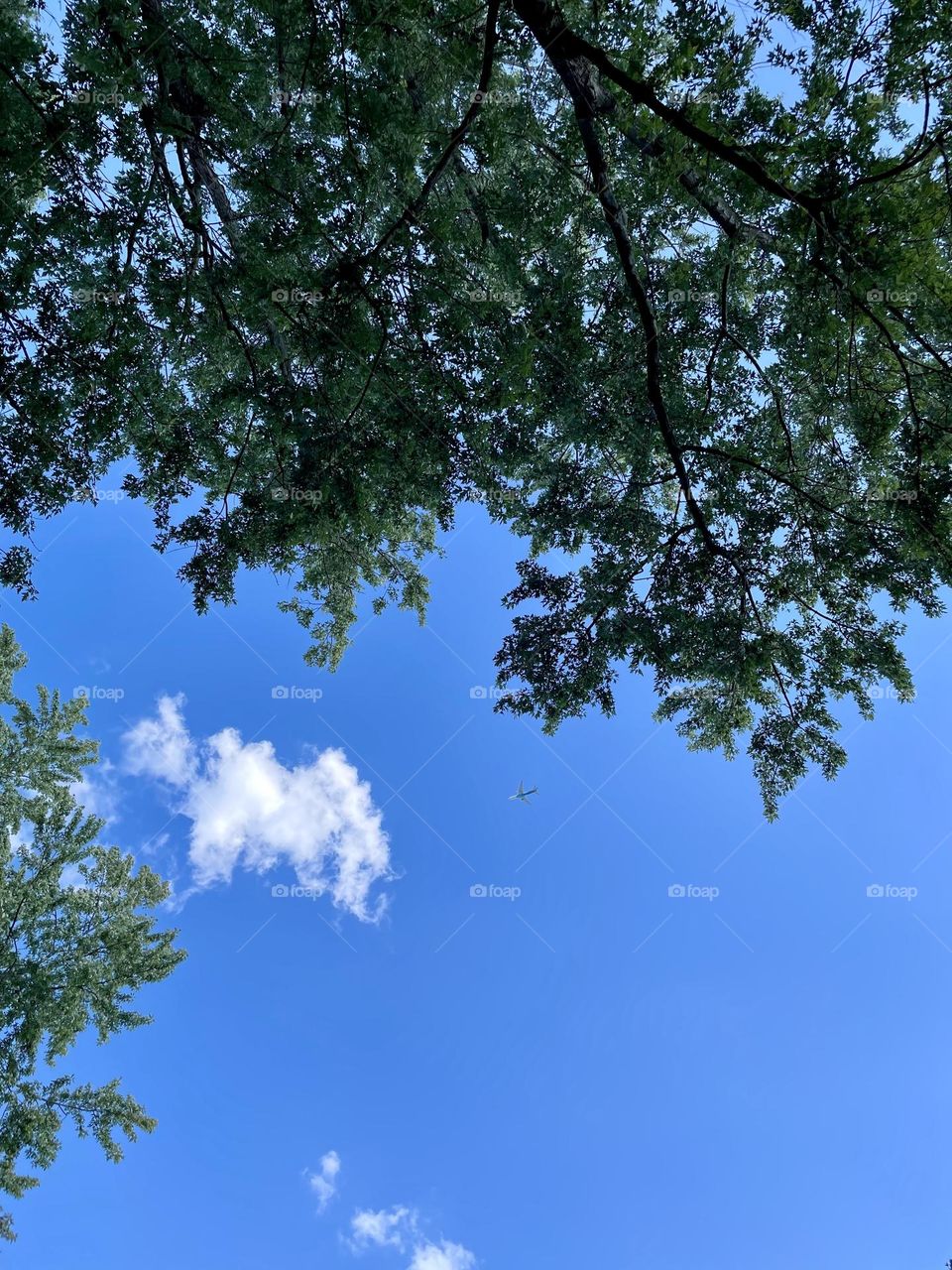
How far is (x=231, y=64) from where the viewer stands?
482 centimetres

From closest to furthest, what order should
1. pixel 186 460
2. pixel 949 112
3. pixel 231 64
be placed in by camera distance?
1. pixel 949 112
2. pixel 231 64
3. pixel 186 460

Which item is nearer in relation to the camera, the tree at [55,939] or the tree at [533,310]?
the tree at [533,310]

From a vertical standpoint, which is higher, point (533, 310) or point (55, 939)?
point (533, 310)

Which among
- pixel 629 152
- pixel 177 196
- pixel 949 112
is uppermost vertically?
pixel 629 152

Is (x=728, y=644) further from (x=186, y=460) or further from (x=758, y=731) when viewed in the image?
(x=186, y=460)

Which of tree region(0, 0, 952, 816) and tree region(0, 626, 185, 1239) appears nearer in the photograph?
tree region(0, 0, 952, 816)

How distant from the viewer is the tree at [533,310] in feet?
13.8

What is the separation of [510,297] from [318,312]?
1937 millimetres

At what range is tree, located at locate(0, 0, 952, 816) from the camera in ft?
13.8

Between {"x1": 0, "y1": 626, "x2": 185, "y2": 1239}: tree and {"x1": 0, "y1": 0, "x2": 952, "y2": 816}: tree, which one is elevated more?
{"x1": 0, "y1": 0, "x2": 952, "y2": 816}: tree

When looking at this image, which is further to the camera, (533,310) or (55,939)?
(55,939)

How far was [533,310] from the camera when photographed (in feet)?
20.4

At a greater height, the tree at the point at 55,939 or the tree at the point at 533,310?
the tree at the point at 533,310

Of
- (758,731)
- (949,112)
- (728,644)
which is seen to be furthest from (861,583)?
(949,112)
